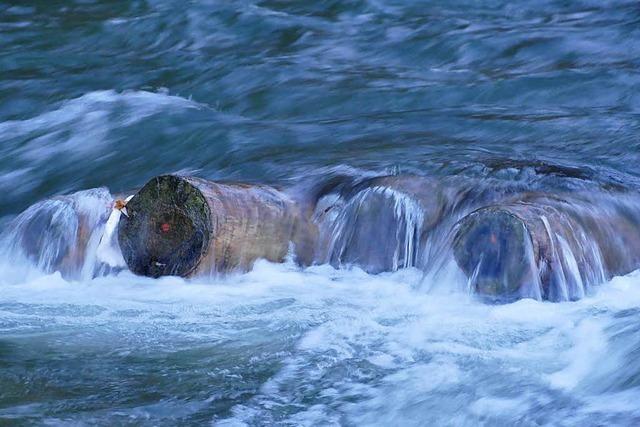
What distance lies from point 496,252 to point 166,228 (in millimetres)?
1245

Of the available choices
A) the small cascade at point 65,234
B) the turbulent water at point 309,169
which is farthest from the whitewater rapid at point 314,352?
the small cascade at point 65,234

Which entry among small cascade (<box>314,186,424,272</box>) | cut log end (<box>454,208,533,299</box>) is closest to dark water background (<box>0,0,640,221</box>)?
small cascade (<box>314,186,424,272</box>)

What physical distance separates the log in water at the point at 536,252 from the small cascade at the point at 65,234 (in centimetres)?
155

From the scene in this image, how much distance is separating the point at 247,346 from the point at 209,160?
2597mm

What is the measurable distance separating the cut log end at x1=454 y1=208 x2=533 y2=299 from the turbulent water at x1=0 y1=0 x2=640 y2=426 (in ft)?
0.24

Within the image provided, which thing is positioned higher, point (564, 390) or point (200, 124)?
point (200, 124)

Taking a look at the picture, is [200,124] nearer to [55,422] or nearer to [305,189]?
[305,189]

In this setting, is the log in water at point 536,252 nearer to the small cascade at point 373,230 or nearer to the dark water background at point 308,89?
the small cascade at point 373,230

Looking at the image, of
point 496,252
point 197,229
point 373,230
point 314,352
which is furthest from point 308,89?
point 314,352

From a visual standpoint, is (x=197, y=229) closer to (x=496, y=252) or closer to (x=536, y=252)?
Answer: (x=496, y=252)

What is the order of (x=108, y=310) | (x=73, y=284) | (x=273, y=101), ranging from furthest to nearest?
(x=273, y=101)
(x=73, y=284)
(x=108, y=310)

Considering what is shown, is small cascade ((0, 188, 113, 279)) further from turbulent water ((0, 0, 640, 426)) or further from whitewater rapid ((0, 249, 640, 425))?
whitewater rapid ((0, 249, 640, 425))

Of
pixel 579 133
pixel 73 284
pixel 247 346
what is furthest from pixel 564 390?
pixel 579 133

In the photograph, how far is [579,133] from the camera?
262 inches
